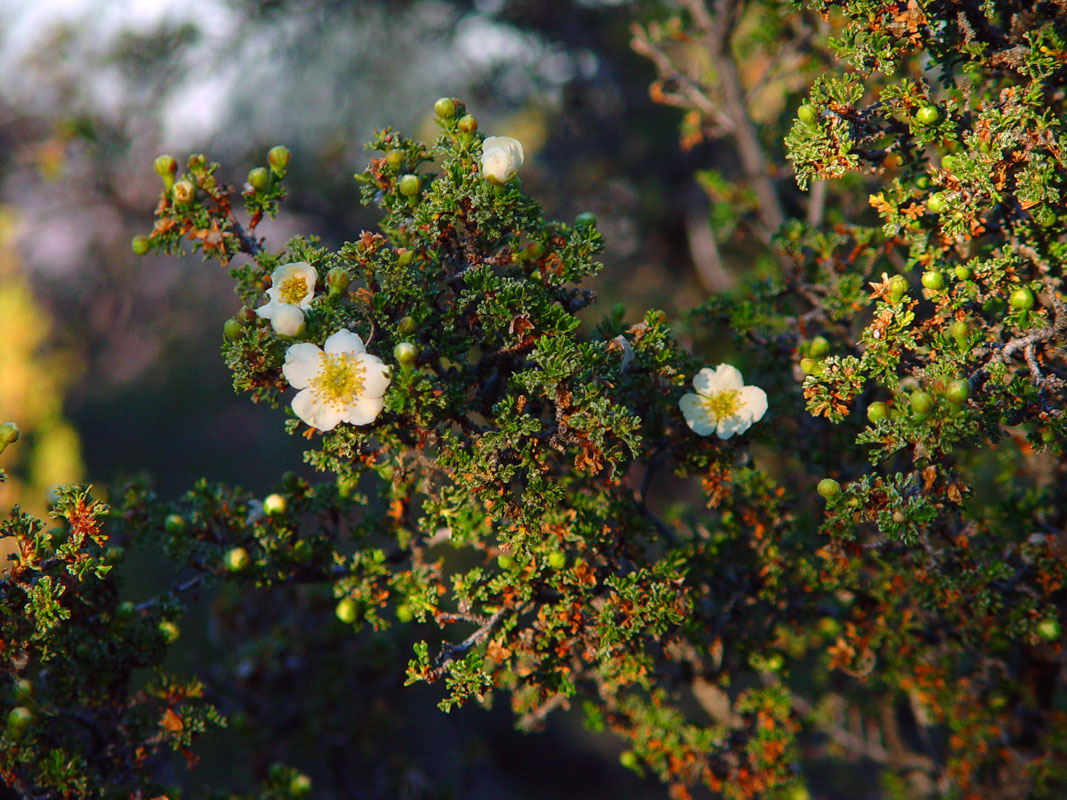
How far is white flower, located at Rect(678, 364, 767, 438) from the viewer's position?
191 cm

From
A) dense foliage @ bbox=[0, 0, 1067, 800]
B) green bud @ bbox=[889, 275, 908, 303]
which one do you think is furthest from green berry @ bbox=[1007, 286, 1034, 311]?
green bud @ bbox=[889, 275, 908, 303]

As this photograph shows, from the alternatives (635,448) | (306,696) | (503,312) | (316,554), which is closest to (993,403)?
(635,448)

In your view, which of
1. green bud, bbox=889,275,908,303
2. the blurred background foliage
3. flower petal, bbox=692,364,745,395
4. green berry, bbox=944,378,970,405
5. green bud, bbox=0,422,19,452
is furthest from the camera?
the blurred background foliage

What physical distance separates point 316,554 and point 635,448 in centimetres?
105

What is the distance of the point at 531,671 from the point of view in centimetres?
193

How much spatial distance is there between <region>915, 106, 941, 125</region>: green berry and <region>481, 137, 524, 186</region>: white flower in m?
0.98

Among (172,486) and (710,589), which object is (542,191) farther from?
(172,486)

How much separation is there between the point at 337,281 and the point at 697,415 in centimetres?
97

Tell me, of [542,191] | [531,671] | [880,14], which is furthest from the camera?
[542,191]

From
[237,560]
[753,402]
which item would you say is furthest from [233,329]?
[753,402]

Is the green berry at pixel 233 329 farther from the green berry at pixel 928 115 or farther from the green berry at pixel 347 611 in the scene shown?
the green berry at pixel 928 115

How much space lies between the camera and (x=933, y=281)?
5.62ft

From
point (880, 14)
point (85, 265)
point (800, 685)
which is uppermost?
point (880, 14)

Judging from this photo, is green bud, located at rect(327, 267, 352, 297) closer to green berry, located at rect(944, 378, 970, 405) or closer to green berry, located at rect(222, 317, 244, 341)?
green berry, located at rect(222, 317, 244, 341)
